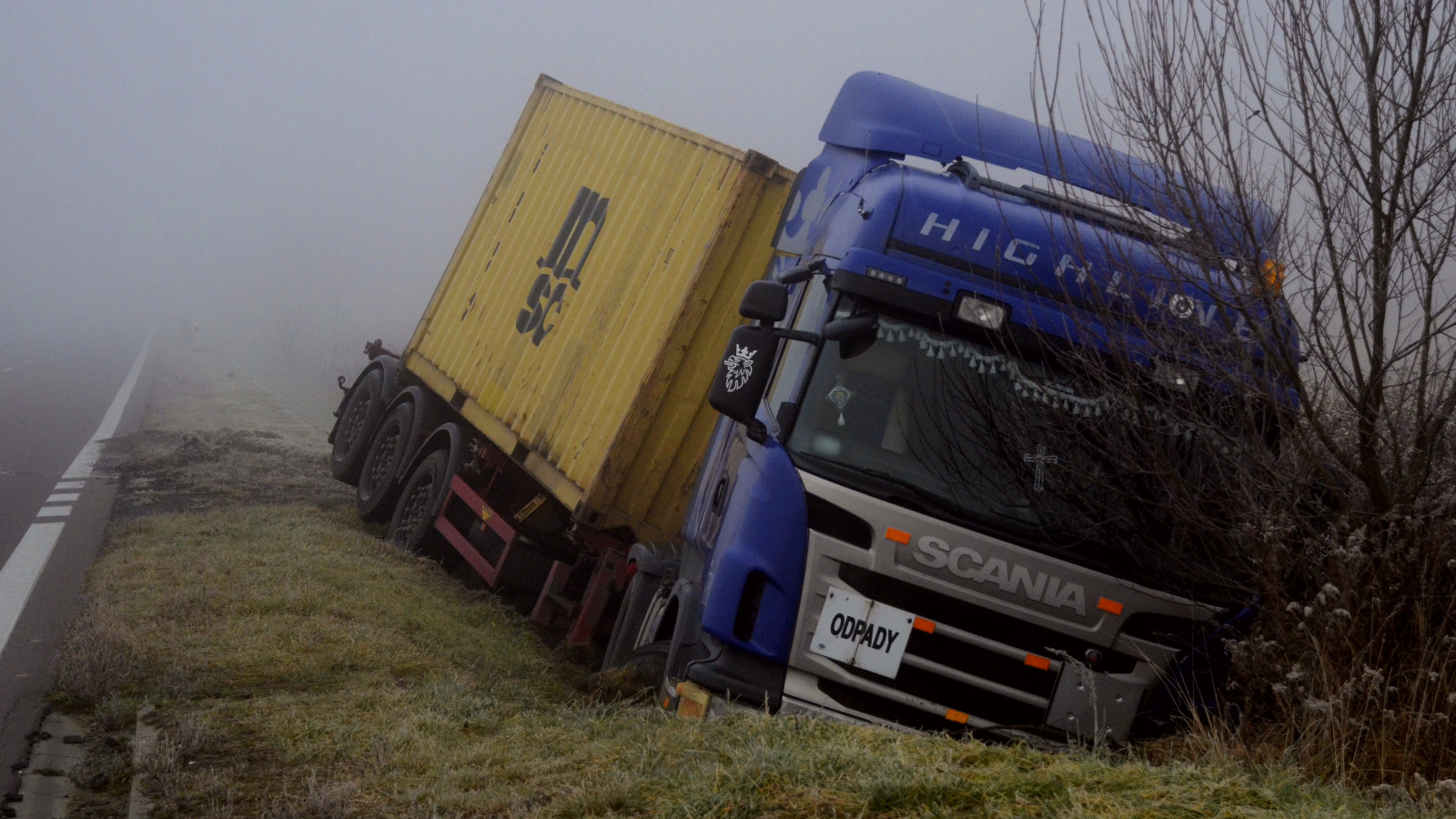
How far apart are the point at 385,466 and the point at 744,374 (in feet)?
23.8

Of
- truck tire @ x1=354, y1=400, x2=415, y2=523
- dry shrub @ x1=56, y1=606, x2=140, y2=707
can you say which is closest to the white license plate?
dry shrub @ x1=56, y1=606, x2=140, y2=707

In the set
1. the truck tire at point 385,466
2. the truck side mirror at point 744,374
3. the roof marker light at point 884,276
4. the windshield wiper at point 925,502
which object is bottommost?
the truck tire at point 385,466

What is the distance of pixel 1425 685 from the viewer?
5094mm

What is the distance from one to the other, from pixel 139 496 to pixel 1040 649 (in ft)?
33.1

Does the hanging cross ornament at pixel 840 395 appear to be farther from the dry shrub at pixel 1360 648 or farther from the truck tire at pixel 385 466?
the truck tire at pixel 385 466

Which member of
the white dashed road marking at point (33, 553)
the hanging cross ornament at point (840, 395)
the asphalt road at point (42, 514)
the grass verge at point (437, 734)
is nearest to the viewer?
the grass verge at point (437, 734)

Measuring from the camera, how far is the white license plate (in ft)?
18.2

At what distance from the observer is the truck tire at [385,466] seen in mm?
11906

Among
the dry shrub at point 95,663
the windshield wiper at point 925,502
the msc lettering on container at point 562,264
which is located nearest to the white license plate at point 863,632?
the windshield wiper at point 925,502

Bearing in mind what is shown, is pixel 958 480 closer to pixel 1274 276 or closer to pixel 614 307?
pixel 1274 276

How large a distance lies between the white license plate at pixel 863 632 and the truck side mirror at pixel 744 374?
839 millimetres

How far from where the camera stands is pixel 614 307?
30.5ft

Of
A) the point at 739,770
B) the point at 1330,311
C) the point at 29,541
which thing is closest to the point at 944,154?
the point at 1330,311

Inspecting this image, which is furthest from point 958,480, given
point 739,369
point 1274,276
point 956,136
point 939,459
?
point 956,136
